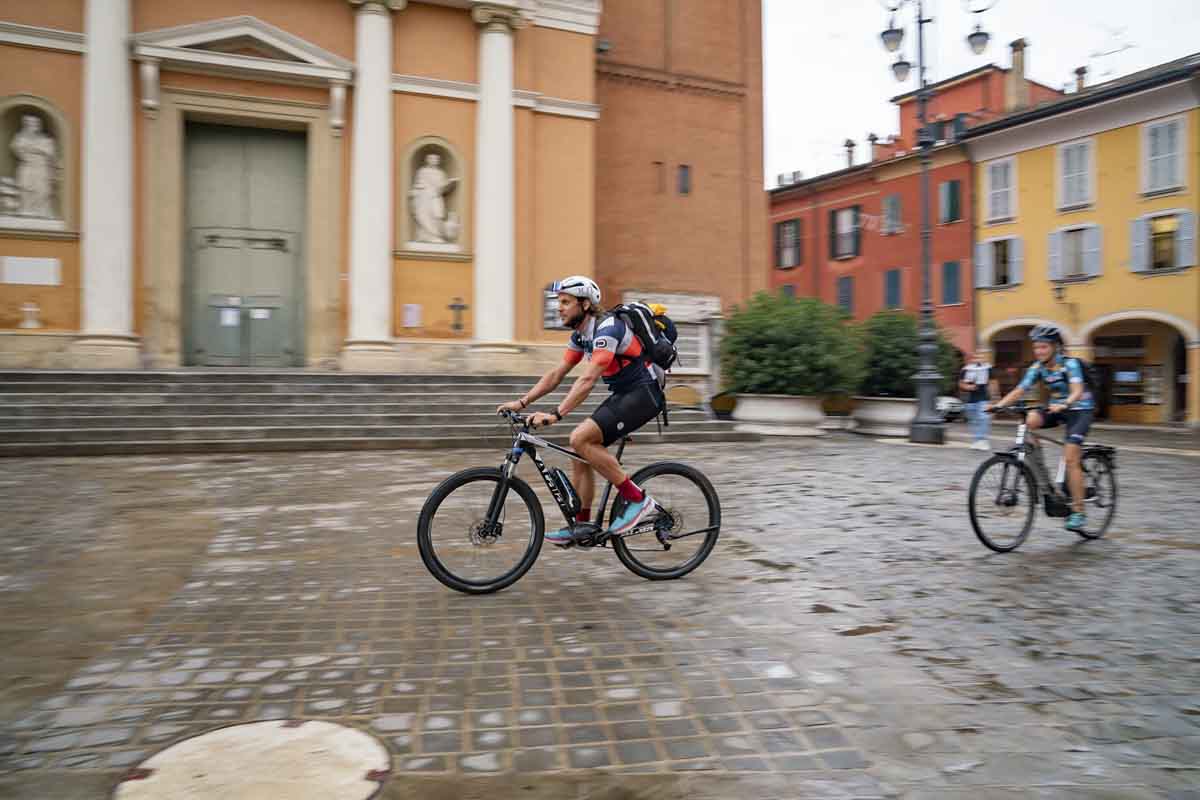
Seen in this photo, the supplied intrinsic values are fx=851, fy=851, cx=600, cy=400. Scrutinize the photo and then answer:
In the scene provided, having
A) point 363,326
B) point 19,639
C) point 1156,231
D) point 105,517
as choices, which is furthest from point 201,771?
point 1156,231

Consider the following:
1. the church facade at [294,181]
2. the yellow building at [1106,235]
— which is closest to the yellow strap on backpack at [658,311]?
the church facade at [294,181]

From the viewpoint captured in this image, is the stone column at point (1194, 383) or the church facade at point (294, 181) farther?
the stone column at point (1194, 383)

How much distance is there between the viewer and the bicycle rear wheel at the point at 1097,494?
690cm

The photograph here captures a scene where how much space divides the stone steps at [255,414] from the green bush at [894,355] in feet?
14.4

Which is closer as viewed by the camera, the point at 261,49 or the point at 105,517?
the point at 105,517

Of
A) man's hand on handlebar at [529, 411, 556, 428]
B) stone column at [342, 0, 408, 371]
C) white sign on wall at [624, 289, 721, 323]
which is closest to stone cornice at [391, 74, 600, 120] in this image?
stone column at [342, 0, 408, 371]

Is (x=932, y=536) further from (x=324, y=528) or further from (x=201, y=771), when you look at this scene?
(x=201, y=771)

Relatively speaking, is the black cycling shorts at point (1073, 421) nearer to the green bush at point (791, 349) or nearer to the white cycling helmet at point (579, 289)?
the white cycling helmet at point (579, 289)

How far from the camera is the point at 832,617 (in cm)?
473

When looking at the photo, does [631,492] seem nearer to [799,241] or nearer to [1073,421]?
[1073,421]

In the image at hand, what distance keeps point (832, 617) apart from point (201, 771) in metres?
3.24

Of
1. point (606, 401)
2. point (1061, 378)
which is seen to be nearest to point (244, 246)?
point (606, 401)

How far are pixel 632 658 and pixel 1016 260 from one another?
32.2m

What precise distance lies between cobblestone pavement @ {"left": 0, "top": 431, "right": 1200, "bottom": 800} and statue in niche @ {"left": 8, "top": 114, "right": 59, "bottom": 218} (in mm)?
12101
